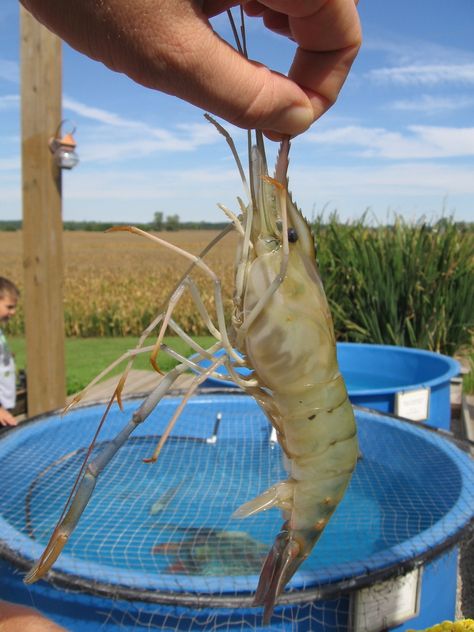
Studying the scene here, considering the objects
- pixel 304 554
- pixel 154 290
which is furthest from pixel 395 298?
pixel 154 290

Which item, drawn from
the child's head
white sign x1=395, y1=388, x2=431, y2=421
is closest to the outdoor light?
the child's head

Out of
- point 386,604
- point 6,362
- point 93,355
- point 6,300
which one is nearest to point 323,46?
point 386,604

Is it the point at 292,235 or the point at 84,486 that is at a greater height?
the point at 292,235

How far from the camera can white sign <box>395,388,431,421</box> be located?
4.67 meters

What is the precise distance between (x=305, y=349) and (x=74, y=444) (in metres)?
3.15

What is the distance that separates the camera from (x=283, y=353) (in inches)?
60.5

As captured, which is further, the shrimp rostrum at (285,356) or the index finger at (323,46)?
the shrimp rostrum at (285,356)

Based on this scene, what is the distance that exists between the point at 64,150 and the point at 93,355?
5506 millimetres

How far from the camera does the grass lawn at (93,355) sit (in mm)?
7844

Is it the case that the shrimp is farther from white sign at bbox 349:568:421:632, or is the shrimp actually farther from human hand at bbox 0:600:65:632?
white sign at bbox 349:568:421:632

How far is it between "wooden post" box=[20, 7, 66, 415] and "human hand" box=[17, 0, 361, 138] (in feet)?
12.8

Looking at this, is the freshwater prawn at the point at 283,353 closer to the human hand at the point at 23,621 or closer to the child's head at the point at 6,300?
the human hand at the point at 23,621

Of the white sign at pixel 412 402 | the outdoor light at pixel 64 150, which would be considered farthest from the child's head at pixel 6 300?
the white sign at pixel 412 402

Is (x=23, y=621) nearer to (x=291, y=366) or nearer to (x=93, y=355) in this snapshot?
(x=291, y=366)
